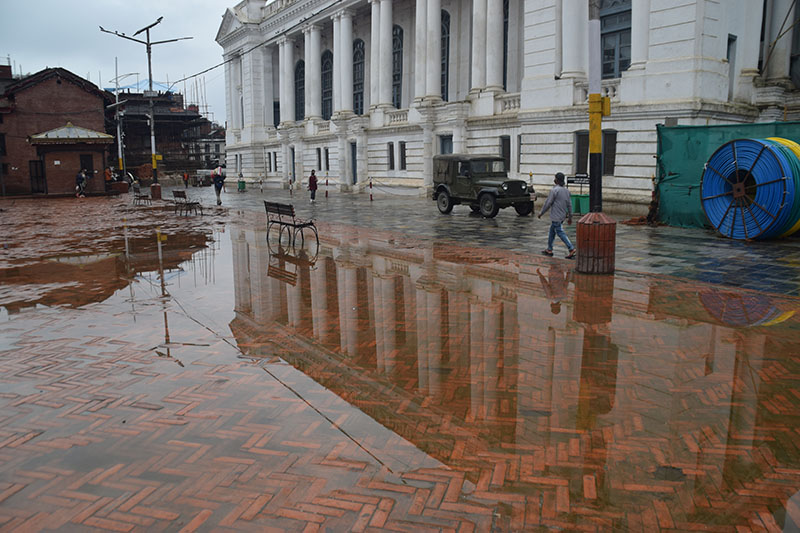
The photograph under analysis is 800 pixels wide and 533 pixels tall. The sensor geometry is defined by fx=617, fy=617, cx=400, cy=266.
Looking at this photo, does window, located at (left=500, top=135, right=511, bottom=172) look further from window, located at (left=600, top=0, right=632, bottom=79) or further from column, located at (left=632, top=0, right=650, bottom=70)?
column, located at (left=632, top=0, right=650, bottom=70)

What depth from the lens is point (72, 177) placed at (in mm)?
43250

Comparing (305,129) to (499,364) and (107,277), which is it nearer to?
(107,277)

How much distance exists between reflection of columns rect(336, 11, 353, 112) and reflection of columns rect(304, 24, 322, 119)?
15.5ft

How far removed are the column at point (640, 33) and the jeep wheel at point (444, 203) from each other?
27.8 ft

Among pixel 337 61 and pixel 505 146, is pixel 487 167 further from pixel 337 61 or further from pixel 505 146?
pixel 337 61

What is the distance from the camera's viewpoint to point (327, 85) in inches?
2114

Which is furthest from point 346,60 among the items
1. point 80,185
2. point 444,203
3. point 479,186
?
point 479,186

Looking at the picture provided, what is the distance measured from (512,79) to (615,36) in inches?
317

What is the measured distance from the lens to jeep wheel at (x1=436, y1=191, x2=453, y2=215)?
80.6ft

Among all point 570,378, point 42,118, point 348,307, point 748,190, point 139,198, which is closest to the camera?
point 570,378

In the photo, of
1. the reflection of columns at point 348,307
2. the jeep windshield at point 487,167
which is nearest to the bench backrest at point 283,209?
the reflection of columns at point 348,307

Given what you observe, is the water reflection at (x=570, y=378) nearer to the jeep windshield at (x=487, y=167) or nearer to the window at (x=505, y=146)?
the jeep windshield at (x=487, y=167)

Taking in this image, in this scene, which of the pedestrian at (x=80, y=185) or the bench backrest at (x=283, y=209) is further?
the pedestrian at (x=80, y=185)

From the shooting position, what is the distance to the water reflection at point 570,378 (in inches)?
173
